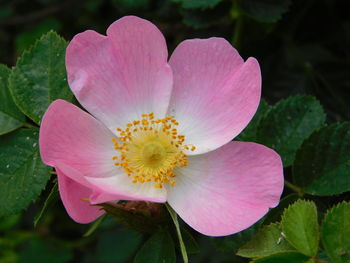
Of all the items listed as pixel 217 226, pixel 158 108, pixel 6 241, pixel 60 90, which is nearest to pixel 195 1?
pixel 158 108

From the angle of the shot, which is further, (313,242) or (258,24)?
(258,24)

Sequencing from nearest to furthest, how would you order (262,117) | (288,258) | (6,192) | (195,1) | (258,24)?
1. (288,258)
2. (6,192)
3. (262,117)
4. (195,1)
5. (258,24)

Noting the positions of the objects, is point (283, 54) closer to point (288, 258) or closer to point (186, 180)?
point (186, 180)

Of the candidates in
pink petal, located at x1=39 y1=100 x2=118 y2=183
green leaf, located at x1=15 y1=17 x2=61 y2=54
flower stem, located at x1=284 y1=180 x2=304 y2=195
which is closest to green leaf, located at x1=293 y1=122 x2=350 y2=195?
flower stem, located at x1=284 y1=180 x2=304 y2=195

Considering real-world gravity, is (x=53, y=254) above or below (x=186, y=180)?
below

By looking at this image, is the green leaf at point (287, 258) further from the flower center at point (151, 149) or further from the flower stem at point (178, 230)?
the flower center at point (151, 149)

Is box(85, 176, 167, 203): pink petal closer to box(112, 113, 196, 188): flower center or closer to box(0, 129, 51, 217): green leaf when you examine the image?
box(112, 113, 196, 188): flower center

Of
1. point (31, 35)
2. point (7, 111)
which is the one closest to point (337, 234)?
point (7, 111)
